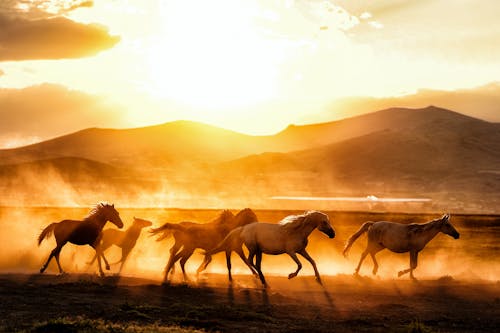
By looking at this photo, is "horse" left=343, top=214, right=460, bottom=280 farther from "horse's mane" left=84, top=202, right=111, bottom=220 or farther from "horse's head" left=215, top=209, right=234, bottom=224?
"horse's mane" left=84, top=202, right=111, bottom=220

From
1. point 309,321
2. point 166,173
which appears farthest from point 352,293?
point 166,173

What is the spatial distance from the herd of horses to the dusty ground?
999 millimetres

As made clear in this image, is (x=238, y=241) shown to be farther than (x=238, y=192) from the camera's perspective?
No

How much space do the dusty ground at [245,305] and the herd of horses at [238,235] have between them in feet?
3.28

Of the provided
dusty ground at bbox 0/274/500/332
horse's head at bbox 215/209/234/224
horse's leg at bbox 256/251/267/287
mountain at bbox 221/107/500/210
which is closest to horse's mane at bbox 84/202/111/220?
dusty ground at bbox 0/274/500/332

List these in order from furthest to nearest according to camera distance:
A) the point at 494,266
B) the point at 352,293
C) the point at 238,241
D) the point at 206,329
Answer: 1. the point at 494,266
2. the point at 238,241
3. the point at 352,293
4. the point at 206,329

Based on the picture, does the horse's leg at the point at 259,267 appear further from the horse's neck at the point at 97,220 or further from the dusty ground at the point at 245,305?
the horse's neck at the point at 97,220

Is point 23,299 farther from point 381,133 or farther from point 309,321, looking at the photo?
point 381,133

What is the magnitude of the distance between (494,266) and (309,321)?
53.4 feet

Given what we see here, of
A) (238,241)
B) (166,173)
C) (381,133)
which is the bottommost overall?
(238,241)

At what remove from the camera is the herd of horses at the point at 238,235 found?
19.8 meters

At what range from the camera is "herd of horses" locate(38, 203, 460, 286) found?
1978 centimetres

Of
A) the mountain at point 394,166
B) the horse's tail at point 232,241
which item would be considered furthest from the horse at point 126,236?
the mountain at point 394,166

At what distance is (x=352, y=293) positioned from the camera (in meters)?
19.1
